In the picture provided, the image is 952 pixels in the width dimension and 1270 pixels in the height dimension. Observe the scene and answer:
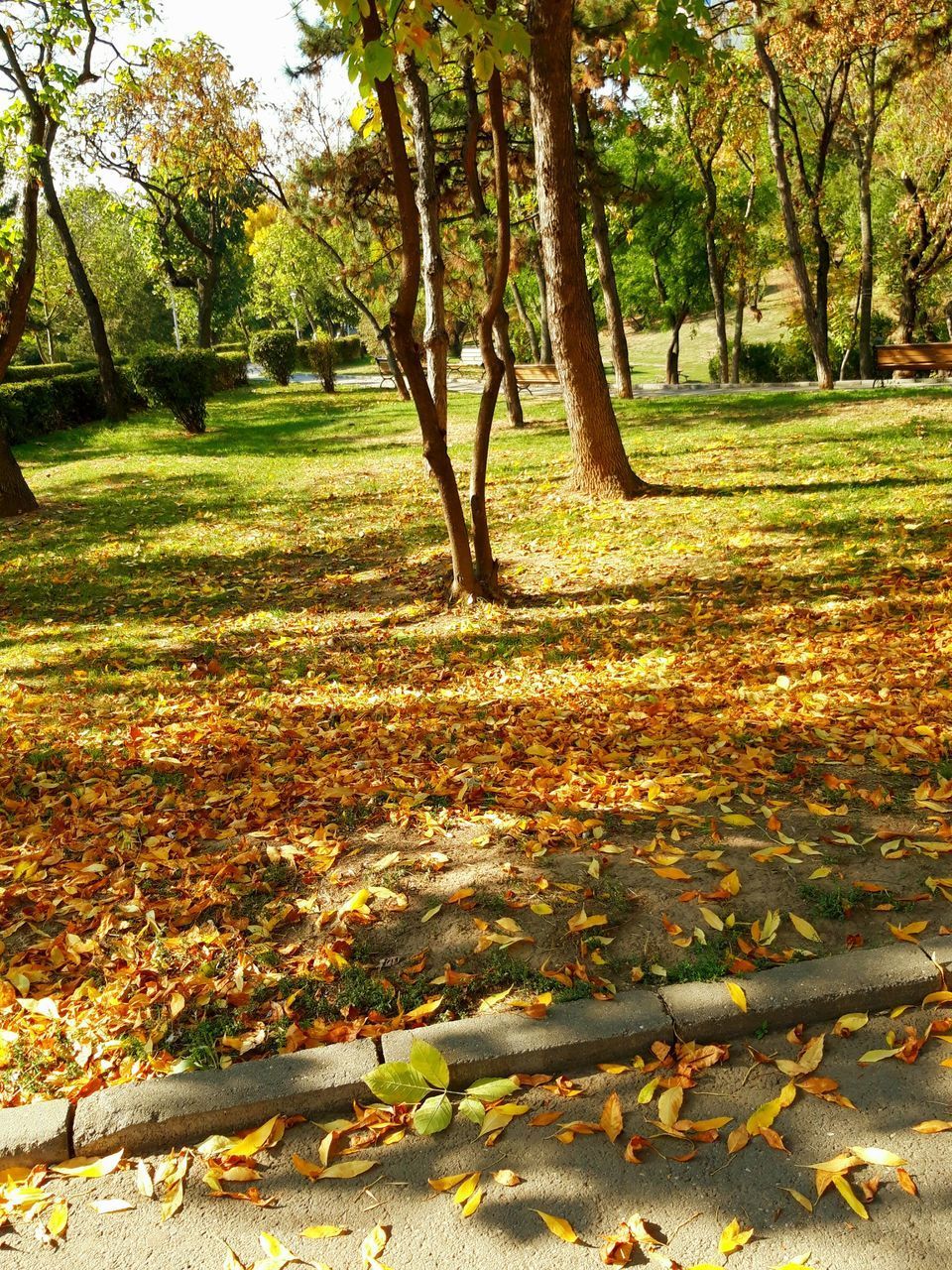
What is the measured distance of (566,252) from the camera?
28.4 feet

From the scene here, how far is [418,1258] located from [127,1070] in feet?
3.71

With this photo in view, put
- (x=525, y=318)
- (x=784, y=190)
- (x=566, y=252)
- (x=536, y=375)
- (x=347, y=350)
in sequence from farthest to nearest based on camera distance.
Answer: (x=347, y=350) → (x=525, y=318) → (x=536, y=375) → (x=784, y=190) → (x=566, y=252)

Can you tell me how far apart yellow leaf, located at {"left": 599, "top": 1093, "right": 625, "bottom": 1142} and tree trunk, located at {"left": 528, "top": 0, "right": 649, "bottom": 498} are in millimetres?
7436

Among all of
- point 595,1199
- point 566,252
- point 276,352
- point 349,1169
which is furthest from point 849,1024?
point 276,352

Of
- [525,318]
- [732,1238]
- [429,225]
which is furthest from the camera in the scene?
[525,318]

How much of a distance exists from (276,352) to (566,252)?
2479cm

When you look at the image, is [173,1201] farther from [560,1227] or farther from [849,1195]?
[849,1195]

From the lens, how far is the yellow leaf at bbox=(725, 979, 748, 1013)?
2768 millimetres

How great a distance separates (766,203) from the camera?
31422mm

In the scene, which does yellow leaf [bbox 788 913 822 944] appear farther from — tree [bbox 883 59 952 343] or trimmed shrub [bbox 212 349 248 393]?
trimmed shrub [bbox 212 349 248 393]

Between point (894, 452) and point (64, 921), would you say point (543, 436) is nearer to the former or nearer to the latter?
point (894, 452)

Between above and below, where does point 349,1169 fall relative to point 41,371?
below

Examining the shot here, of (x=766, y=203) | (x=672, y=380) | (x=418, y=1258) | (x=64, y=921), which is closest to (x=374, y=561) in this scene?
(x=64, y=921)

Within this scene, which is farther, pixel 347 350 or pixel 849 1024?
pixel 347 350
